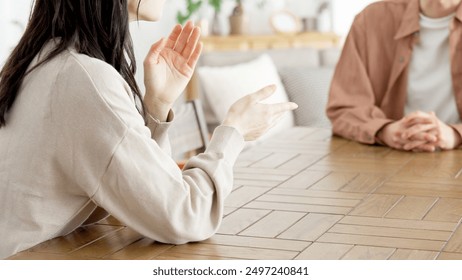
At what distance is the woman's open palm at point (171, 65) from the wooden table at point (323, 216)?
10.8 inches

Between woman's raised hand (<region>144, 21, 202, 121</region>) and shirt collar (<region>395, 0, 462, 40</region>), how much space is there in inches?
43.4

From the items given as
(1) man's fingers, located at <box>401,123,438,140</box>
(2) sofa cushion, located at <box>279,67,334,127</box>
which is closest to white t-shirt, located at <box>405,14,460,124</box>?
(1) man's fingers, located at <box>401,123,438,140</box>

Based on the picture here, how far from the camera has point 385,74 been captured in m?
2.78

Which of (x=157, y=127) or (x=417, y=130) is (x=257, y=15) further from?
(x=157, y=127)

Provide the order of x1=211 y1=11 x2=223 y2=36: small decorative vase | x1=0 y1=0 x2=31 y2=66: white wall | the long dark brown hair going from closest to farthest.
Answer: the long dark brown hair < x1=0 y1=0 x2=31 y2=66: white wall < x1=211 y1=11 x2=223 y2=36: small decorative vase

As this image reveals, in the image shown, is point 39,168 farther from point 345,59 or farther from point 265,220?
point 345,59

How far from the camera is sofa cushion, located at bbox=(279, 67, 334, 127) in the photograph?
522cm

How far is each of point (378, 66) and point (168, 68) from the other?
1193 millimetres

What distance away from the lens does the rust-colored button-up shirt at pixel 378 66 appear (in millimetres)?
2666

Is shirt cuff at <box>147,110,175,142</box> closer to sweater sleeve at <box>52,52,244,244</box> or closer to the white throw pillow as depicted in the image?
sweater sleeve at <box>52,52,244,244</box>

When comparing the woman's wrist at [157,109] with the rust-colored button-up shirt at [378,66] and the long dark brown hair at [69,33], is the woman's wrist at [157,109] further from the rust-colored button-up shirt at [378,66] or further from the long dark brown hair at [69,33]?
the rust-colored button-up shirt at [378,66]

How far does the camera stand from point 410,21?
268 cm

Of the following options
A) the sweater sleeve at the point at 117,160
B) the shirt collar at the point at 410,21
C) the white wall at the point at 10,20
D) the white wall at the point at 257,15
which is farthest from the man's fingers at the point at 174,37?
the white wall at the point at 257,15

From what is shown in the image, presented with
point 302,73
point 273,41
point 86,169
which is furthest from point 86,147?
point 273,41
